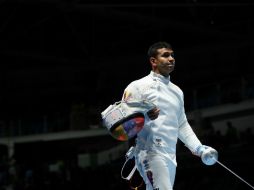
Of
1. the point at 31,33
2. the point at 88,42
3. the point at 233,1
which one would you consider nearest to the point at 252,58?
the point at 233,1

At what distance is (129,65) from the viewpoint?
24.5 metres

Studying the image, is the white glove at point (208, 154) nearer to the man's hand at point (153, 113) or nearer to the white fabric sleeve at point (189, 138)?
the white fabric sleeve at point (189, 138)

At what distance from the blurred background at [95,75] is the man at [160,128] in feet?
32.5

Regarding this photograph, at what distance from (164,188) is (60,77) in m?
22.4

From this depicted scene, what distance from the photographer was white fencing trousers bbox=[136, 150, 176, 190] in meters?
4.11

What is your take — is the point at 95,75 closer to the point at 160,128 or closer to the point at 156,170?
the point at 160,128

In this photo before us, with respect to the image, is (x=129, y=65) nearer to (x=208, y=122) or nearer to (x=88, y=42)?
(x=88, y=42)

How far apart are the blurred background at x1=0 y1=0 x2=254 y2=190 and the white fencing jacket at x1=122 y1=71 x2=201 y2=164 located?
32.4ft

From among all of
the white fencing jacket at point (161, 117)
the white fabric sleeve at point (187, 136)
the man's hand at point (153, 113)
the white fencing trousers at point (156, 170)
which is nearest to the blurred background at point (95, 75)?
the white fabric sleeve at point (187, 136)

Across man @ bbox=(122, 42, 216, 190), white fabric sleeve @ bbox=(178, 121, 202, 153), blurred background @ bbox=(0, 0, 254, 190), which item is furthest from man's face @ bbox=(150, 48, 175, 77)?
blurred background @ bbox=(0, 0, 254, 190)

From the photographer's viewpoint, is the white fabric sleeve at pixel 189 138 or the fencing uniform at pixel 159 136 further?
the white fabric sleeve at pixel 189 138

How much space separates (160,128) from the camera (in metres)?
4.29

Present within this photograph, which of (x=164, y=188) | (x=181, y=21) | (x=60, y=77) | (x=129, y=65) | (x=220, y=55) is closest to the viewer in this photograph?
(x=164, y=188)

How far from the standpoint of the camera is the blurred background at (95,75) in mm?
17734
